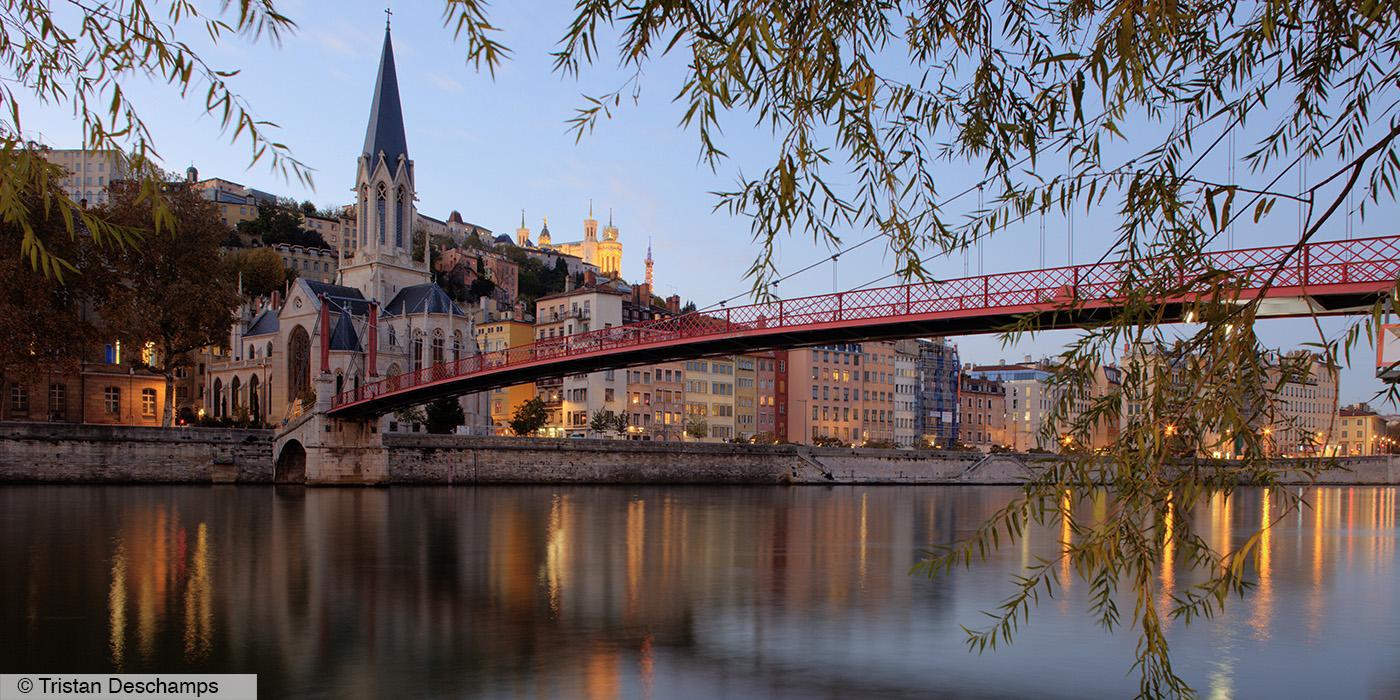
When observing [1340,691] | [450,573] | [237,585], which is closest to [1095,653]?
[1340,691]

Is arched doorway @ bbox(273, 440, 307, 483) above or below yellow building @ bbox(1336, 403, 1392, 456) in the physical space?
above

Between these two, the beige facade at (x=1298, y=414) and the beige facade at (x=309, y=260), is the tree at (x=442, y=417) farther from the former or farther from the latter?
the beige facade at (x=309, y=260)

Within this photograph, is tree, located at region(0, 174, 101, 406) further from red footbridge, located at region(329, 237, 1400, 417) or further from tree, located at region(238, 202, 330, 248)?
tree, located at region(238, 202, 330, 248)

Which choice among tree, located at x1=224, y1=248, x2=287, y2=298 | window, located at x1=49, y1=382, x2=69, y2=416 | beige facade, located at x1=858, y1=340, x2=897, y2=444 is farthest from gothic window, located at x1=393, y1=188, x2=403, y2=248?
beige facade, located at x1=858, y1=340, x2=897, y2=444

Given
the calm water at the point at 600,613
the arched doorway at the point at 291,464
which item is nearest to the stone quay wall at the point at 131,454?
the arched doorway at the point at 291,464

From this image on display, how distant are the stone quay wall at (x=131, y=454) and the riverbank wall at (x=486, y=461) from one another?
0.04 m

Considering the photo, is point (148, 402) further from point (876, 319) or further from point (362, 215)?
point (876, 319)

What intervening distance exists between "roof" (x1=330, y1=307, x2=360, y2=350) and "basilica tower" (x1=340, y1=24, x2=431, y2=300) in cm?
411

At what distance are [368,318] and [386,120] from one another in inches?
559

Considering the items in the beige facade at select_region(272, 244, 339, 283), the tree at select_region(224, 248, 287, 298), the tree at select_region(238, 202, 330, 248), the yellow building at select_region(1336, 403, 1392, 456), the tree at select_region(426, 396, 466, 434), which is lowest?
the yellow building at select_region(1336, 403, 1392, 456)

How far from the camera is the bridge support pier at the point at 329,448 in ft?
142

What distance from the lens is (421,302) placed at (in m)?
64.8

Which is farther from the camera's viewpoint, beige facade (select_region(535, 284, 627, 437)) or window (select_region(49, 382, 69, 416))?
beige facade (select_region(535, 284, 627, 437))

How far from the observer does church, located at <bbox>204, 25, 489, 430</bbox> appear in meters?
62.2
